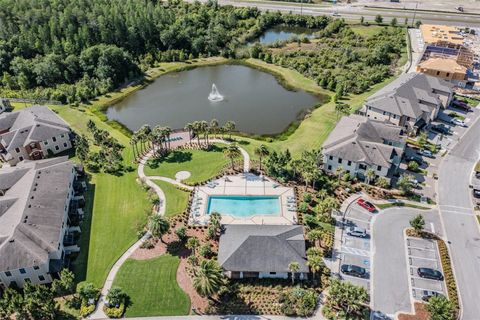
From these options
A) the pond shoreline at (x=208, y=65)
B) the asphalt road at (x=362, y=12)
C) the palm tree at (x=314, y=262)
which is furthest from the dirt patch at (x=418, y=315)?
the asphalt road at (x=362, y=12)

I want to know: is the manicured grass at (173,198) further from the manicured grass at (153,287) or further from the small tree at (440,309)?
the small tree at (440,309)

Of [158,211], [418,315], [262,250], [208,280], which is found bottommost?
[418,315]

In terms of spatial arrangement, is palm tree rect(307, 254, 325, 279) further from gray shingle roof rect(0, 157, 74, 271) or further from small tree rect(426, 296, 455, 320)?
gray shingle roof rect(0, 157, 74, 271)

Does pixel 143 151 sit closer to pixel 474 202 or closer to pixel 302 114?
pixel 302 114

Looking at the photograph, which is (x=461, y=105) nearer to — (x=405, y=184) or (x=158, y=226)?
(x=405, y=184)

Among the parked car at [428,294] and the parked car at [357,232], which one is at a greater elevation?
the parked car at [357,232]

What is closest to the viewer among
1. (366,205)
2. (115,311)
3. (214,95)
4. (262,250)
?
(115,311)

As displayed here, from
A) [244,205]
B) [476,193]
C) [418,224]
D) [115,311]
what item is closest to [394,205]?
[418,224]
